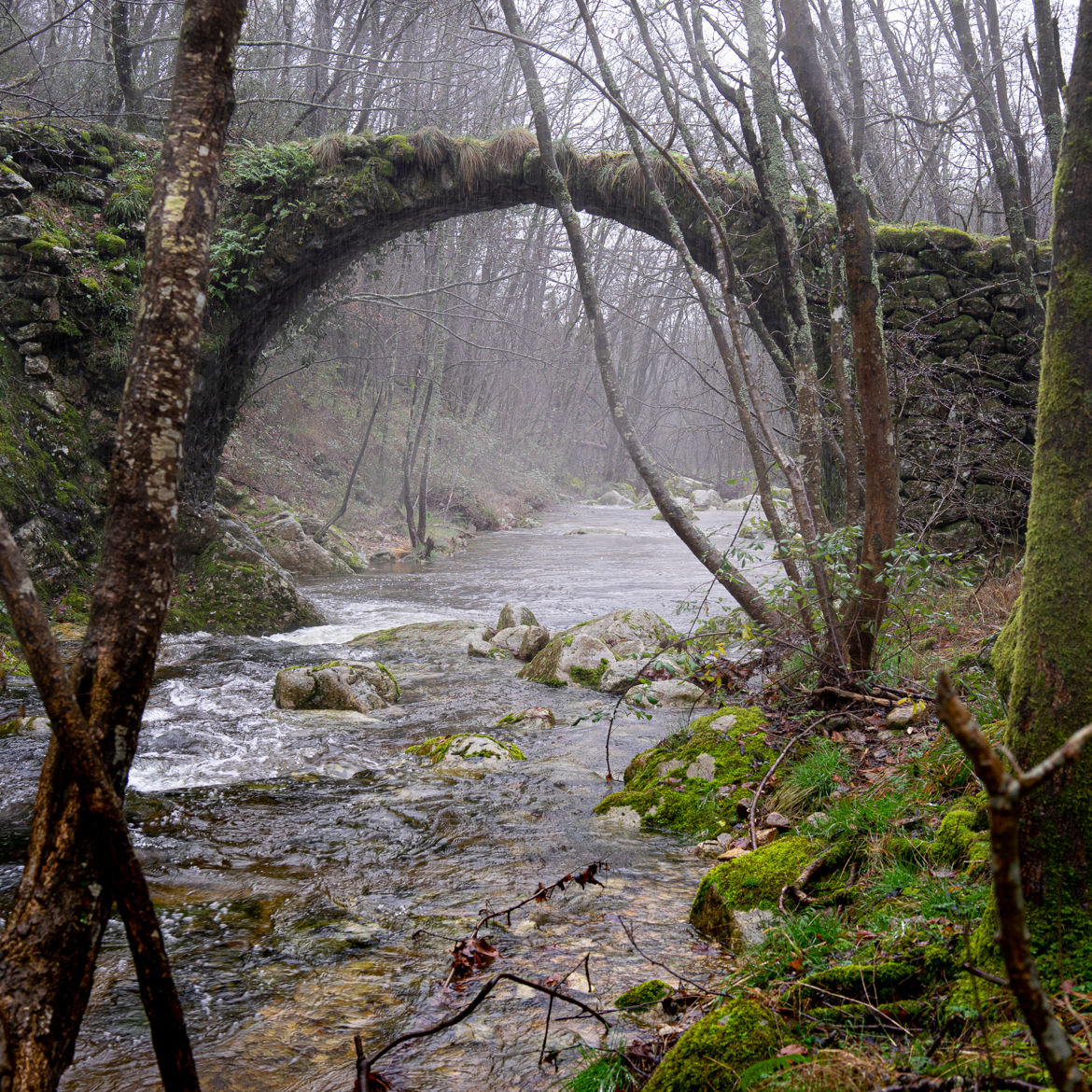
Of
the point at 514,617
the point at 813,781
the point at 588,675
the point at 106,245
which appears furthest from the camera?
the point at 514,617

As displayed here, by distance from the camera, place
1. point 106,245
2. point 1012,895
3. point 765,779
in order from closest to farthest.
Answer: point 1012,895 → point 765,779 → point 106,245

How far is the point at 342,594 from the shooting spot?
12383mm

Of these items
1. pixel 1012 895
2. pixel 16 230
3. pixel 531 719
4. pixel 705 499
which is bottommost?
pixel 531 719

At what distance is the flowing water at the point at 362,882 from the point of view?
2.28 meters

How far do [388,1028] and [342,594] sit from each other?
10471 millimetres

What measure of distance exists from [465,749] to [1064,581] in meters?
4.17

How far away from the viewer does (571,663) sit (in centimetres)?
775

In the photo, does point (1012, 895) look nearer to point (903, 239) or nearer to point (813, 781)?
point (813, 781)

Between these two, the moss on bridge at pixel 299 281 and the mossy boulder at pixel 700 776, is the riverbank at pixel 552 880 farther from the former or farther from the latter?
the moss on bridge at pixel 299 281

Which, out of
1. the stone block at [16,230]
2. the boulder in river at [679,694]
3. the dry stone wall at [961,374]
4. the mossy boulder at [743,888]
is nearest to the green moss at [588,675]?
the boulder in river at [679,694]

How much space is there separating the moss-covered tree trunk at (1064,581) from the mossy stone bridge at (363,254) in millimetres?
5158

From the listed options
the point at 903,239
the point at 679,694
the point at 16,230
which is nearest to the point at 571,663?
the point at 679,694

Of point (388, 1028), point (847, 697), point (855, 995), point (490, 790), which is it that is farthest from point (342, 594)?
point (855, 995)

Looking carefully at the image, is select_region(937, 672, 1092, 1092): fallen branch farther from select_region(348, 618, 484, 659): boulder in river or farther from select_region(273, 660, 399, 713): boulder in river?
select_region(348, 618, 484, 659): boulder in river
